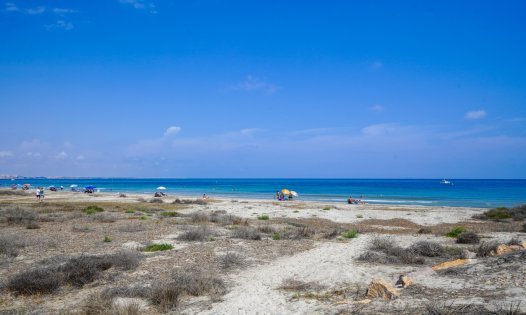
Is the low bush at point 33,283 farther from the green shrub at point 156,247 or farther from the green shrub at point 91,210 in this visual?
the green shrub at point 91,210

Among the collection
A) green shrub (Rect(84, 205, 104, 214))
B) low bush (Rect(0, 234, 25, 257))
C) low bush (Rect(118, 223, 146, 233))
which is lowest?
green shrub (Rect(84, 205, 104, 214))

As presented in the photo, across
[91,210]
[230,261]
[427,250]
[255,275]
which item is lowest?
[91,210]

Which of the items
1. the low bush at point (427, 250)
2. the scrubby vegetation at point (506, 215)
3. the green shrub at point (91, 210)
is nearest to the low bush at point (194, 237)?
the low bush at point (427, 250)

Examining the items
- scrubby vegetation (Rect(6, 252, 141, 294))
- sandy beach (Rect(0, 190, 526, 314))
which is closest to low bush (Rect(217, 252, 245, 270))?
sandy beach (Rect(0, 190, 526, 314))

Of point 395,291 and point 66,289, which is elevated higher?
point 395,291

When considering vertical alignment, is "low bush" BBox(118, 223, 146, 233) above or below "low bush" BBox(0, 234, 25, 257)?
below

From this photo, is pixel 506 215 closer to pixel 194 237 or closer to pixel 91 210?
pixel 194 237

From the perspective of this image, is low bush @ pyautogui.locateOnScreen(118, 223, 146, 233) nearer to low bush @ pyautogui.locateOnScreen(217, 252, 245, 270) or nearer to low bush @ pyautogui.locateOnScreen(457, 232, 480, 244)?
low bush @ pyautogui.locateOnScreen(217, 252, 245, 270)

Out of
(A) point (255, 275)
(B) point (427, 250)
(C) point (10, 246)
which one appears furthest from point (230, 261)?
(C) point (10, 246)

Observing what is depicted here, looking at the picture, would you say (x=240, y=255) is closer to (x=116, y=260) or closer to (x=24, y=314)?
(x=116, y=260)

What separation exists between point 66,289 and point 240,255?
6.02 metres

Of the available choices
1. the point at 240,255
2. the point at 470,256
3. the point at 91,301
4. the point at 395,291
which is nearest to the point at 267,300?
the point at 395,291

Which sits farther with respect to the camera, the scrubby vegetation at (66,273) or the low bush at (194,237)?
the low bush at (194,237)

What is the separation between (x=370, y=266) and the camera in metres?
12.2
